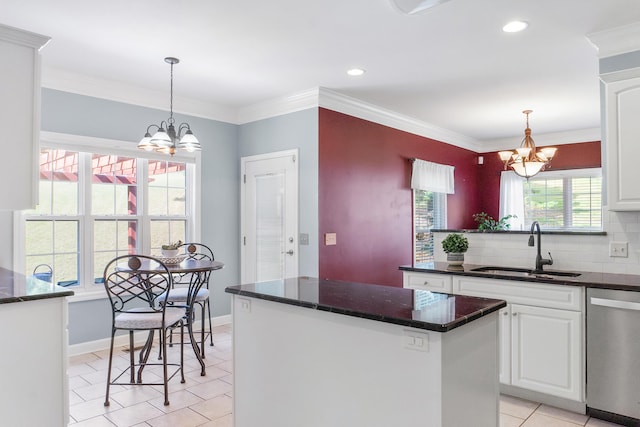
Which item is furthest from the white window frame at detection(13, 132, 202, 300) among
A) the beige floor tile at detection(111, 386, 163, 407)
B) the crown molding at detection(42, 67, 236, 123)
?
→ the beige floor tile at detection(111, 386, 163, 407)

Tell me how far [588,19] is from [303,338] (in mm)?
2822

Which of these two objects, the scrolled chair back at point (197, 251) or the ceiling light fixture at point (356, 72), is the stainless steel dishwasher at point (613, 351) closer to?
the ceiling light fixture at point (356, 72)

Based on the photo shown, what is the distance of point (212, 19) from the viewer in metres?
2.96

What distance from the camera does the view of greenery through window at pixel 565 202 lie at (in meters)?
6.62

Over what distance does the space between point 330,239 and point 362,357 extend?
2.81 m

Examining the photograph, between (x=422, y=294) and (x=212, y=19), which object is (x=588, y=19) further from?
(x=212, y=19)

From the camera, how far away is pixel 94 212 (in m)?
4.21

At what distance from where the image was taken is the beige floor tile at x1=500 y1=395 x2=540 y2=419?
113 inches

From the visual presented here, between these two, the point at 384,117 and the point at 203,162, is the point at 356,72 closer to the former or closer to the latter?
the point at 384,117

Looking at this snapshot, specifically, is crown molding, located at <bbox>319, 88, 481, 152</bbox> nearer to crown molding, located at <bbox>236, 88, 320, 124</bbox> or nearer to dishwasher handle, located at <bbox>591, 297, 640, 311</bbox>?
crown molding, located at <bbox>236, 88, 320, 124</bbox>

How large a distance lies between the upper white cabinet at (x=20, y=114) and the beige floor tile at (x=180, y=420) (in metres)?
1.50

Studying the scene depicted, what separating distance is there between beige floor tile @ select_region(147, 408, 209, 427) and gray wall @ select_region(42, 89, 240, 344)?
176 cm

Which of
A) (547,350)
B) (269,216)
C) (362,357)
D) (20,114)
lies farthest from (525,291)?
(20,114)

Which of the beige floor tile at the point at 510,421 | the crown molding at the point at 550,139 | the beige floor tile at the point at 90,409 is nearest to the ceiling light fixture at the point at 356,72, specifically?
the beige floor tile at the point at 510,421
